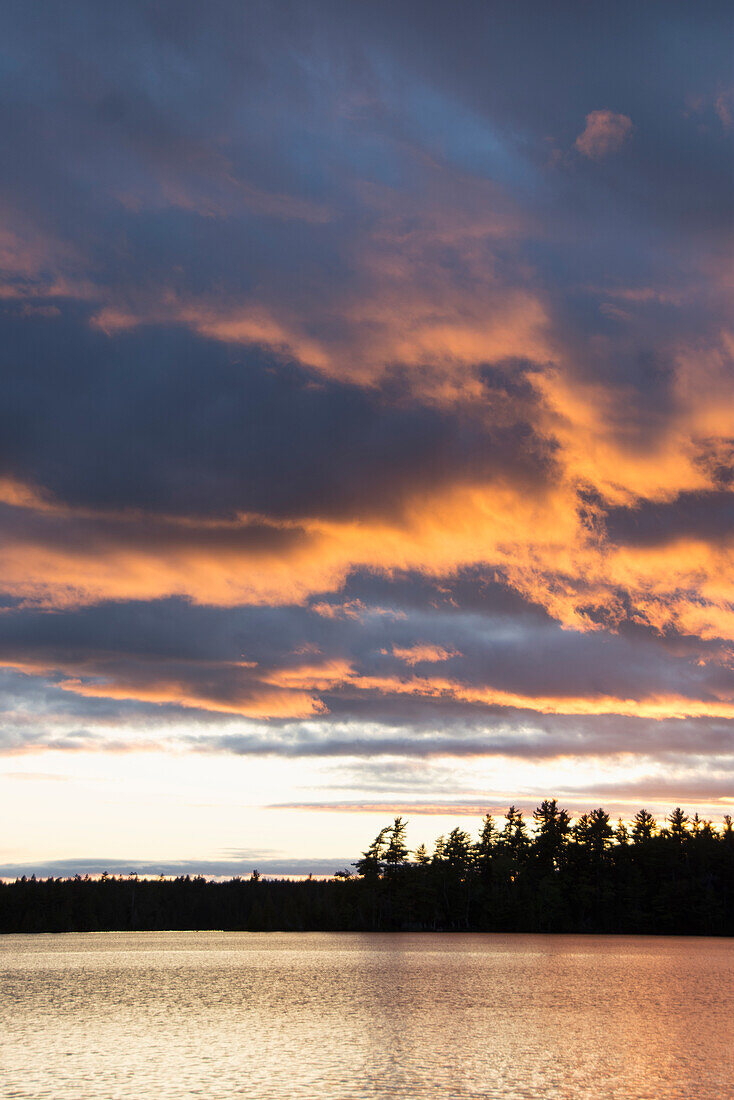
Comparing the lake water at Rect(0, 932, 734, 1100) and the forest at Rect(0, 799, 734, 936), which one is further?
the forest at Rect(0, 799, 734, 936)

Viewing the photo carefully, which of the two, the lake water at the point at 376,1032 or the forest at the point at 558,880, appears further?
the forest at the point at 558,880

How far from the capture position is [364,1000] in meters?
60.7

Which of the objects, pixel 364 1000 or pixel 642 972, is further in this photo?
pixel 642 972

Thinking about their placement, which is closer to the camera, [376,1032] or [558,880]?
[376,1032]

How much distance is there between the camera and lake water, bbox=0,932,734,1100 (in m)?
32.9

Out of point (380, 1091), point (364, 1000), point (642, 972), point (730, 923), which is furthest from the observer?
point (730, 923)

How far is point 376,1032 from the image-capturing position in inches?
1789

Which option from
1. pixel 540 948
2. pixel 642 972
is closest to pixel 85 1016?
pixel 642 972

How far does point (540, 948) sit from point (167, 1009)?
79324mm

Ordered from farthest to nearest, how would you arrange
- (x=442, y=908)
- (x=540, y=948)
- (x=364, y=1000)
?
(x=442, y=908), (x=540, y=948), (x=364, y=1000)

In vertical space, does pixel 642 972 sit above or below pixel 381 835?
below

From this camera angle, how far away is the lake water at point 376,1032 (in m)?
32.9

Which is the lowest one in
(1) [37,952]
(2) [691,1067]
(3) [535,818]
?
(1) [37,952]

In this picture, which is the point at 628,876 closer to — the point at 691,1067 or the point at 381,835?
the point at 381,835
